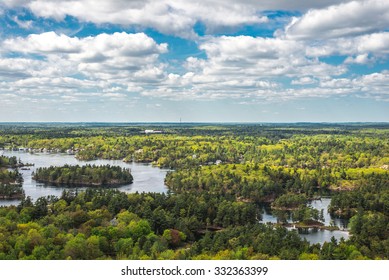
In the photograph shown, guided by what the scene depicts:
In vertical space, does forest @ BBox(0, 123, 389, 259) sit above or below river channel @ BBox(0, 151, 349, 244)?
above

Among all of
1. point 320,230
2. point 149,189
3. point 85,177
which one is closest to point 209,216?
point 320,230

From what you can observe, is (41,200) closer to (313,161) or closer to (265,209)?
(265,209)

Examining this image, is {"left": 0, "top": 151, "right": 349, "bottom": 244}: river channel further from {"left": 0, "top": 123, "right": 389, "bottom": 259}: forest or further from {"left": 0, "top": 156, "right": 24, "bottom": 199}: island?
{"left": 0, "top": 123, "right": 389, "bottom": 259}: forest

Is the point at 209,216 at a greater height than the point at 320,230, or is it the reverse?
the point at 209,216

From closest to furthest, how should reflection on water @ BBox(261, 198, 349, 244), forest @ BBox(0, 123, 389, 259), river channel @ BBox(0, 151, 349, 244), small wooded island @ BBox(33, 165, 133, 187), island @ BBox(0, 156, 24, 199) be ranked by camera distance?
forest @ BBox(0, 123, 389, 259) → reflection on water @ BBox(261, 198, 349, 244) → river channel @ BBox(0, 151, 349, 244) → island @ BBox(0, 156, 24, 199) → small wooded island @ BBox(33, 165, 133, 187)

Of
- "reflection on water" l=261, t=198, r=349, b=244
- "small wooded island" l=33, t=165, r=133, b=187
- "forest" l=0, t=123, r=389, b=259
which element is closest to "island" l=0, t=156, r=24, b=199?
"forest" l=0, t=123, r=389, b=259

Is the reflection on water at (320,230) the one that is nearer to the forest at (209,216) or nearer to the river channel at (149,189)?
the river channel at (149,189)

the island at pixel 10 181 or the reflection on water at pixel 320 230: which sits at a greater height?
the island at pixel 10 181

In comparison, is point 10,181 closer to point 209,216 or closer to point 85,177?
point 85,177

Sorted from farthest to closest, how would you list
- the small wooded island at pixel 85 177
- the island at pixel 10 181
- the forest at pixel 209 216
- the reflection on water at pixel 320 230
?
the small wooded island at pixel 85 177
the island at pixel 10 181
the reflection on water at pixel 320 230
the forest at pixel 209 216

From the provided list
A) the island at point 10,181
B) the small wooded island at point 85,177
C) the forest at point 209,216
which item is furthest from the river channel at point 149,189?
the small wooded island at point 85,177

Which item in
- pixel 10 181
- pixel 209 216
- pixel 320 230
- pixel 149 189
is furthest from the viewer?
pixel 10 181

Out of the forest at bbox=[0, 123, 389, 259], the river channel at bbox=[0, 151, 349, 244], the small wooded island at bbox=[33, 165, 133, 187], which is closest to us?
the forest at bbox=[0, 123, 389, 259]
